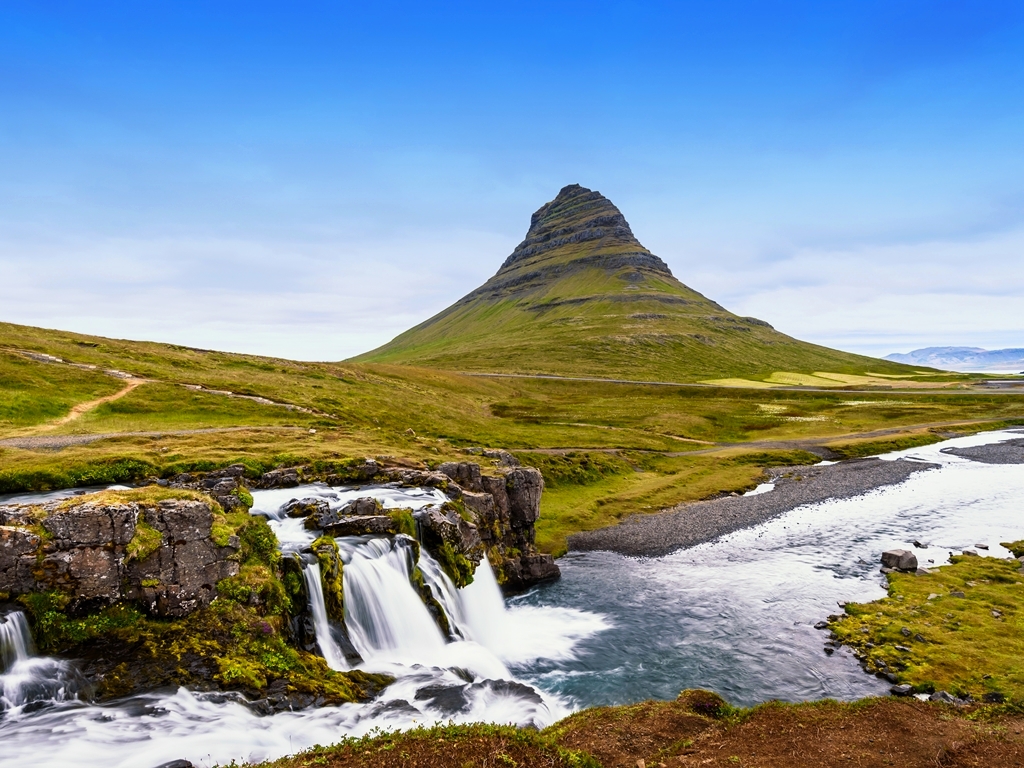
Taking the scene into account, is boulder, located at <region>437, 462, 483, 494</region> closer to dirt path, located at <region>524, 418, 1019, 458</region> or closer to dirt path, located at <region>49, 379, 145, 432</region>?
dirt path, located at <region>524, 418, 1019, 458</region>

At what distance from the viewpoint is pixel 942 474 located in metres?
75.3

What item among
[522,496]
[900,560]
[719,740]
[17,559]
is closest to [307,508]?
[17,559]

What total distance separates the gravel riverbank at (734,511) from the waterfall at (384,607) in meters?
23.7

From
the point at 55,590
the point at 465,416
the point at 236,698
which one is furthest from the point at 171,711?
the point at 465,416

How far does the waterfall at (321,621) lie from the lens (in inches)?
974

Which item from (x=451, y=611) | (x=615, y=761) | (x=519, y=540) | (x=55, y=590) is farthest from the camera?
(x=519, y=540)

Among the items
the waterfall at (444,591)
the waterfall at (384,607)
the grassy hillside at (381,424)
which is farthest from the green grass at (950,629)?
the grassy hillside at (381,424)

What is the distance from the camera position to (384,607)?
28031 millimetres

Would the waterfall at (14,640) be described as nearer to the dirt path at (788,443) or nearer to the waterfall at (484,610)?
the waterfall at (484,610)

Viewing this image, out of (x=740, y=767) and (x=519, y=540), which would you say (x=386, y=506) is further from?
(x=740, y=767)

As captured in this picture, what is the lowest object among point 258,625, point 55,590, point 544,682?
point 544,682

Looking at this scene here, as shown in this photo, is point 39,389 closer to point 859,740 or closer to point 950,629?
point 859,740

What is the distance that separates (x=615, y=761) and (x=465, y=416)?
82661 mm

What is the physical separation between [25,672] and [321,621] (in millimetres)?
10489
